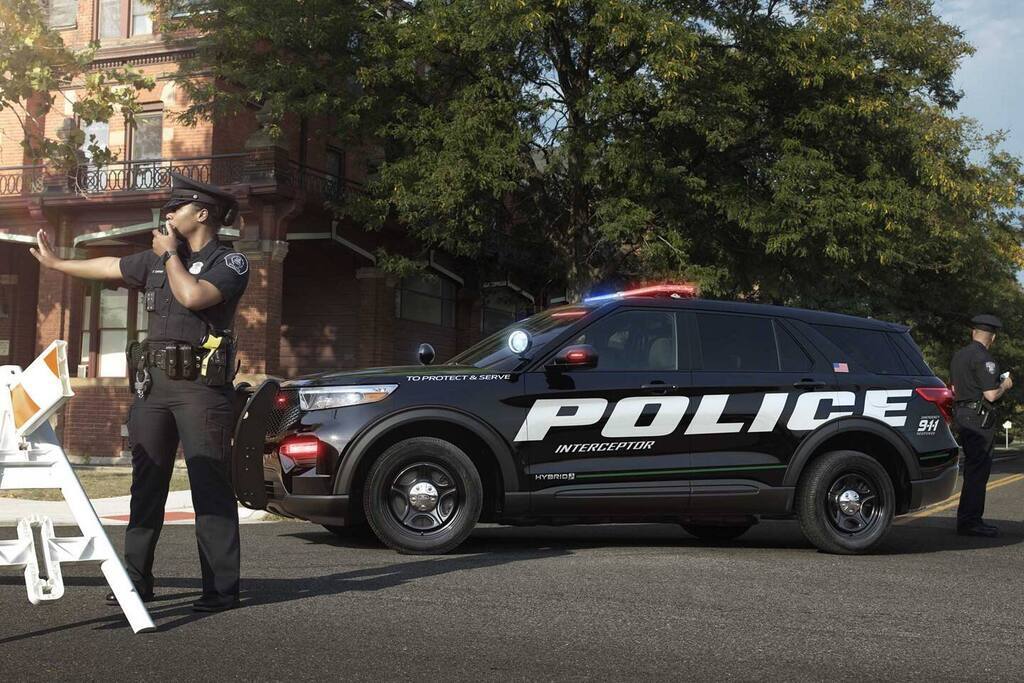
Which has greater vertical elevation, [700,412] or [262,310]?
[262,310]

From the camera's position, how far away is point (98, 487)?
48.8 ft

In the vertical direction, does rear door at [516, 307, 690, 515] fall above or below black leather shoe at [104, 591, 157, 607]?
above

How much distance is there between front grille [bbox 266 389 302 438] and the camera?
25.6 ft

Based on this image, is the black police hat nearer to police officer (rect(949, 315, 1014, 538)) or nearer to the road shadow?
the road shadow

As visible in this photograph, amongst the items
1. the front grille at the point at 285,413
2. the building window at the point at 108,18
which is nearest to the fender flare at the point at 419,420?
the front grille at the point at 285,413

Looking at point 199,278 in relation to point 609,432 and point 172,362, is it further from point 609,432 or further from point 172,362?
point 609,432

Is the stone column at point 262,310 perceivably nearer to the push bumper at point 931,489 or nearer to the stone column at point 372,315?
the stone column at point 372,315

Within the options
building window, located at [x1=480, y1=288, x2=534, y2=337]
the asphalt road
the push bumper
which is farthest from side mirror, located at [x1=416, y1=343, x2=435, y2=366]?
building window, located at [x1=480, y1=288, x2=534, y2=337]

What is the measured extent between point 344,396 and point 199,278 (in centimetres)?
260

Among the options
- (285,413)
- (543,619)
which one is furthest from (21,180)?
(543,619)

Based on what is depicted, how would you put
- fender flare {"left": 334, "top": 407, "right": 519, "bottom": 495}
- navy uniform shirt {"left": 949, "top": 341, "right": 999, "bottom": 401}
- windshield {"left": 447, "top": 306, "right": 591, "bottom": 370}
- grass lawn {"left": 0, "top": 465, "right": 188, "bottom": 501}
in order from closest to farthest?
1. fender flare {"left": 334, "top": 407, "right": 519, "bottom": 495}
2. windshield {"left": 447, "top": 306, "right": 591, "bottom": 370}
3. navy uniform shirt {"left": 949, "top": 341, "right": 999, "bottom": 401}
4. grass lawn {"left": 0, "top": 465, "right": 188, "bottom": 501}

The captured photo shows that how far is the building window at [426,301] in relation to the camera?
27.1 m

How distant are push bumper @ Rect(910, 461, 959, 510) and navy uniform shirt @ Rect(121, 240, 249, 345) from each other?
5.57 m

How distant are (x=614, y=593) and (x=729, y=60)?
52.7 feet
